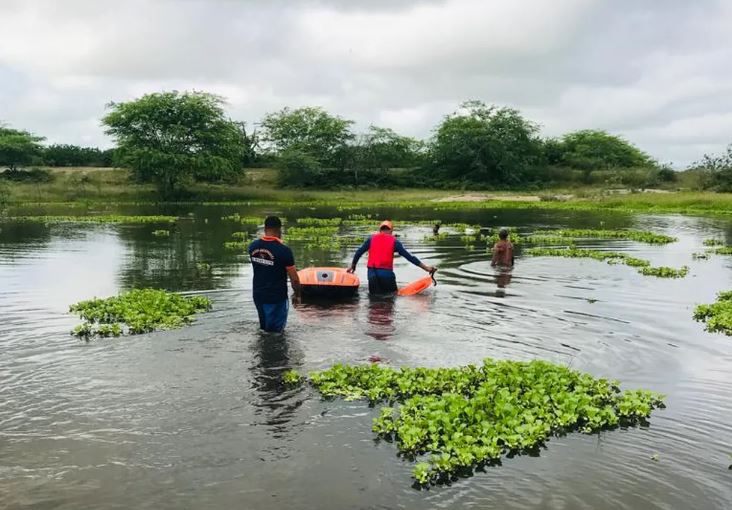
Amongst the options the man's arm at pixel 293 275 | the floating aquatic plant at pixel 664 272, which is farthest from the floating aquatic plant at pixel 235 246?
the man's arm at pixel 293 275

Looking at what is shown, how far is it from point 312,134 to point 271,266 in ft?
293

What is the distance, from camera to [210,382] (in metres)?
11.1

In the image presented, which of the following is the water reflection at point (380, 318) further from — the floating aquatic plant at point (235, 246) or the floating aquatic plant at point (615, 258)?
the floating aquatic plant at point (235, 246)

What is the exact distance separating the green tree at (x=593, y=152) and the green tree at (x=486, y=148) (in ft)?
20.2

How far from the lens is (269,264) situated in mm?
13359

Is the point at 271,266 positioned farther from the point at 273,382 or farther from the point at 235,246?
the point at 235,246

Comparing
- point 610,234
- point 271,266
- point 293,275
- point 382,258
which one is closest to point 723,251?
point 610,234

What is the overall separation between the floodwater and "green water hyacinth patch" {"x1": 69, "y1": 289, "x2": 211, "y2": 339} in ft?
1.49

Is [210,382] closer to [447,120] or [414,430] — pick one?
[414,430]

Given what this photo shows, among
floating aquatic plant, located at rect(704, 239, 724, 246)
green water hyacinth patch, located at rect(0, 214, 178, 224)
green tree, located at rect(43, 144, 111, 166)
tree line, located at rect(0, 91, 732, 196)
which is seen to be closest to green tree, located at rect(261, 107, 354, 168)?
tree line, located at rect(0, 91, 732, 196)

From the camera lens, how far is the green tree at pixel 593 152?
103750 mm

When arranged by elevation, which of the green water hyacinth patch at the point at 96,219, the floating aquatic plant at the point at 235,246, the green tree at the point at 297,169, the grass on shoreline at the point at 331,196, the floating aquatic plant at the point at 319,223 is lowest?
the floating aquatic plant at the point at 235,246

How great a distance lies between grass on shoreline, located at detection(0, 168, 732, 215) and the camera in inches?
2685

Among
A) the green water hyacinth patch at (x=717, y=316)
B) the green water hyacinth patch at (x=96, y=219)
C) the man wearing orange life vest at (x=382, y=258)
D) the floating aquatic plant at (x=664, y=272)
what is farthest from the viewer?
the green water hyacinth patch at (x=96, y=219)
